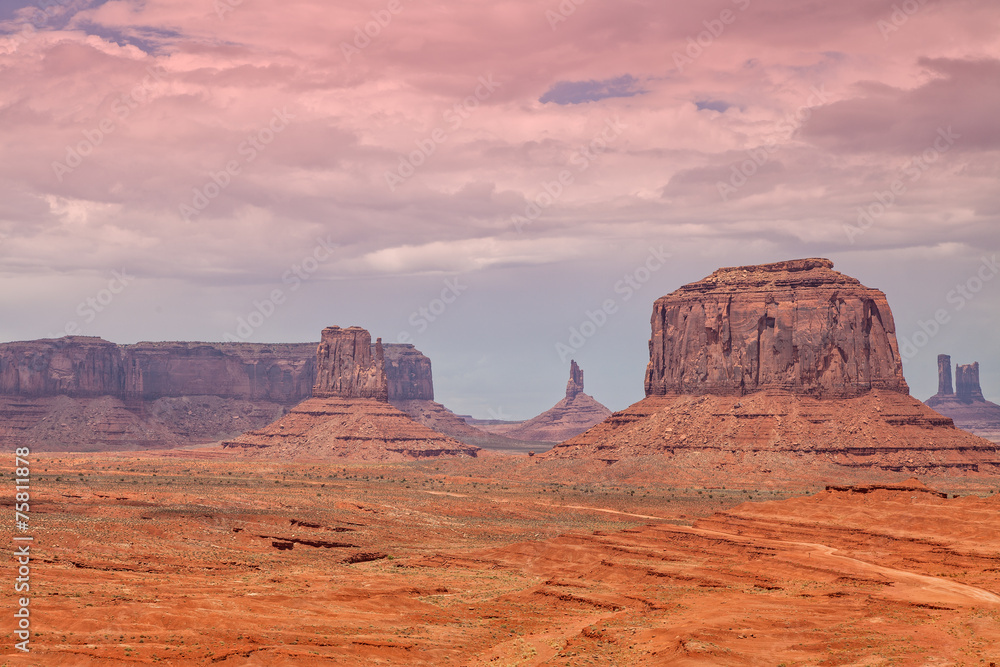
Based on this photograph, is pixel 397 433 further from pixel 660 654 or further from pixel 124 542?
pixel 660 654

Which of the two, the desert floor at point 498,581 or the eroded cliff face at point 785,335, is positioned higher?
the eroded cliff face at point 785,335

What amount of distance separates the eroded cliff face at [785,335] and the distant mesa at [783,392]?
→ 13 cm

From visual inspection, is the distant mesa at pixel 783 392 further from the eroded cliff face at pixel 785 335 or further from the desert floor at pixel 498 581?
the desert floor at pixel 498 581

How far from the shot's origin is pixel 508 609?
5503 cm

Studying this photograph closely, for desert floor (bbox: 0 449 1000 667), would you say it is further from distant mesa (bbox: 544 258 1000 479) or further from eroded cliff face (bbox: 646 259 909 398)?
eroded cliff face (bbox: 646 259 909 398)

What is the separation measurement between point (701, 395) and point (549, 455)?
70.0ft

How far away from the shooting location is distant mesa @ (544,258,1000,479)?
446 feet

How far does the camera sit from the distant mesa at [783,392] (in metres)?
136

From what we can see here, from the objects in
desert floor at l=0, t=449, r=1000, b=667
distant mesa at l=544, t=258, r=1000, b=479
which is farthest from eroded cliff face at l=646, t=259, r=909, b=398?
desert floor at l=0, t=449, r=1000, b=667

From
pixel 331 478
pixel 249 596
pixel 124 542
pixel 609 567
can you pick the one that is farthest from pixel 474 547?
pixel 331 478

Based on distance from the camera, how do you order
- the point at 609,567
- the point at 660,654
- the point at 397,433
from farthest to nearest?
the point at 397,433, the point at 609,567, the point at 660,654

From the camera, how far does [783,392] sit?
14800cm

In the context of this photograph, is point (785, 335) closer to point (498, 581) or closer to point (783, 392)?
point (783, 392)

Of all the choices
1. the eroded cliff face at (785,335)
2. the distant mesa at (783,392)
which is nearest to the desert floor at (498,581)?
the distant mesa at (783,392)
